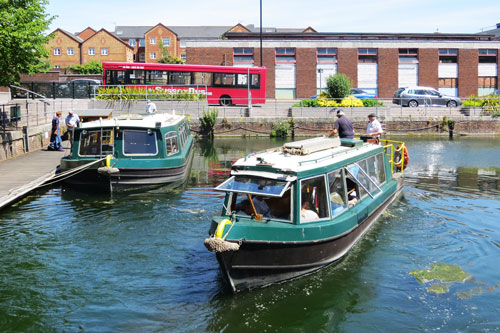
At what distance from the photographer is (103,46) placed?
270ft

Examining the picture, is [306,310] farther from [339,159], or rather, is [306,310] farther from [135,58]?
[135,58]

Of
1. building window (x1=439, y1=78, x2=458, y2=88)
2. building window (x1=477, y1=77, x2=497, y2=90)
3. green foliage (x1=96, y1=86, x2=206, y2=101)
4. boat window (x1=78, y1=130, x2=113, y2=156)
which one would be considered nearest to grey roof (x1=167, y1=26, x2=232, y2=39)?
building window (x1=439, y1=78, x2=458, y2=88)

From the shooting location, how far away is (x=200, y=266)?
35.9 ft

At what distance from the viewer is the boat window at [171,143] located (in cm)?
1902

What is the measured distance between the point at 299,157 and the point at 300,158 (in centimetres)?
12

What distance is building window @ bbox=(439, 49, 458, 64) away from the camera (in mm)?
54344

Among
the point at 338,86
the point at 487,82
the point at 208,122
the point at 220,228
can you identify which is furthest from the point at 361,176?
the point at 487,82

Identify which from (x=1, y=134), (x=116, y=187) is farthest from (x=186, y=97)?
(x=116, y=187)

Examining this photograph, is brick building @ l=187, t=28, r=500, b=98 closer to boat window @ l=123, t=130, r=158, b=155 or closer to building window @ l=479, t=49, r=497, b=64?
building window @ l=479, t=49, r=497, b=64

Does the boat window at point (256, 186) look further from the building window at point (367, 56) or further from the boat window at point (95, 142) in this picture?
the building window at point (367, 56)

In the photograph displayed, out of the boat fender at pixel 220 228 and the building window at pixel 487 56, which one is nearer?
the boat fender at pixel 220 228

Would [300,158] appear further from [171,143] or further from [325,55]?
[325,55]

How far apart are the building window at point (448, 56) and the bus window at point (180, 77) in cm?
2820

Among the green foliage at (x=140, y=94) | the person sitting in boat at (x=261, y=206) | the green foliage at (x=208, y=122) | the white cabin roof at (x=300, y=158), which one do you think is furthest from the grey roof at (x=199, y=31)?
the person sitting in boat at (x=261, y=206)
